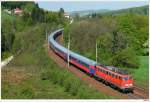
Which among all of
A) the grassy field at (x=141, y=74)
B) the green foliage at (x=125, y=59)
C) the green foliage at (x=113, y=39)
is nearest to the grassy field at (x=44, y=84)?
the grassy field at (x=141, y=74)

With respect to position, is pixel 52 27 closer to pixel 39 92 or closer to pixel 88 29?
pixel 88 29

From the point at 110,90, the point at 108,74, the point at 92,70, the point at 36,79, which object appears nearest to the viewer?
the point at 110,90

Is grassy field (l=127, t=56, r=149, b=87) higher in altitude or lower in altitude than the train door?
lower

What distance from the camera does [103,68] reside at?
1496 inches

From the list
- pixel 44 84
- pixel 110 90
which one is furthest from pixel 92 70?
pixel 110 90

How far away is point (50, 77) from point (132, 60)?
12.4 m

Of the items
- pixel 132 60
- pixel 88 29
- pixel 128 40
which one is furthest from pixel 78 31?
A: pixel 132 60

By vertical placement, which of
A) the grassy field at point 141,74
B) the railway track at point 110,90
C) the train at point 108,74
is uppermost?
the train at point 108,74

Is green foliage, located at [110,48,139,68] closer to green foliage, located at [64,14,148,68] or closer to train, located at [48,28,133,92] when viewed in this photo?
green foliage, located at [64,14,148,68]

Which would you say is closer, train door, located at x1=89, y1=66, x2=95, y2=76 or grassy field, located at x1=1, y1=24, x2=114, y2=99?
grassy field, located at x1=1, y1=24, x2=114, y2=99

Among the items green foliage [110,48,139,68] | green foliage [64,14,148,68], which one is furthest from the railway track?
green foliage [64,14,148,68]

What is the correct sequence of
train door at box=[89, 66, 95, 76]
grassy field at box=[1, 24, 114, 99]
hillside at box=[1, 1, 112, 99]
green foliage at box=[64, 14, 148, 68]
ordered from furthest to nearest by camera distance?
green foliage at box=[64, 14, 148, 68] → train door at box=[89, 66, 95, 76] → hillside at box=[1, 1, 112, 99] → grassy field at box=[1, 24, 114, 99]

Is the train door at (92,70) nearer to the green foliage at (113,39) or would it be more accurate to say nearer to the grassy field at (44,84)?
the grassy field at (44,84)

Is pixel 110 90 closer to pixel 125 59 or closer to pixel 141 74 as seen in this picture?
pixel 141 74
